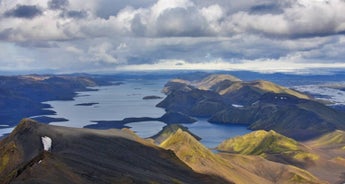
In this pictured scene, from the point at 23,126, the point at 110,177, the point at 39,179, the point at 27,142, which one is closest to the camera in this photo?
the point at 39,179

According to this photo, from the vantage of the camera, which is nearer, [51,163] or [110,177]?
[51,163]

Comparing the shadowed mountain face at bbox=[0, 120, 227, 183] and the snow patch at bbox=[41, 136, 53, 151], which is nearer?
the shadowed mountain face at bbox=[0, 120, 227, 183]

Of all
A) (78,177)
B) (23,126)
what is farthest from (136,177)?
(23,126)

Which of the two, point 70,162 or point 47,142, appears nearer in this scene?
point 70,162

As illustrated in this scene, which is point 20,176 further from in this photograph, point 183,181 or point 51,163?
point 183,181

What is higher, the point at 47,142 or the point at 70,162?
the point at 47,142

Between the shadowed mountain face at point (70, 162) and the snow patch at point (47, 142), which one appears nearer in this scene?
the shadowed mountain face at point (70, 162)

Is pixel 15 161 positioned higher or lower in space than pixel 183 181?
higher

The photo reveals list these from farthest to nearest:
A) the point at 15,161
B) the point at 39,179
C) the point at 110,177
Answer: the point at 15,161, the point at 110,177, the point at 39,179
